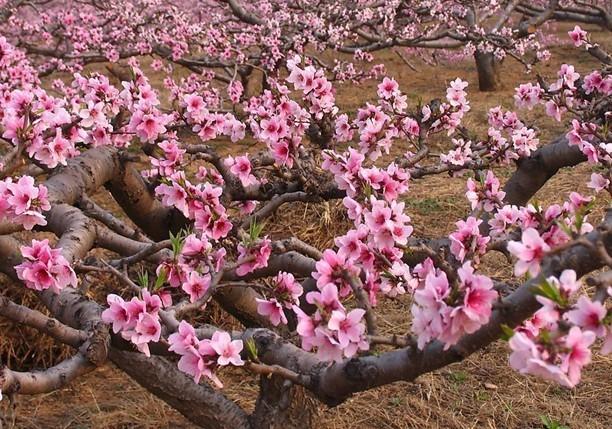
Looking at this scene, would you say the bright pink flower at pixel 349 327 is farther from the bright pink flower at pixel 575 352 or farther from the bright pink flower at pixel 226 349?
the bright pink flower at pixel 575 352

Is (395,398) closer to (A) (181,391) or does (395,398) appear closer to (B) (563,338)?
(A) (181,391)

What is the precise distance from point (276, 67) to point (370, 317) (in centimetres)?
663

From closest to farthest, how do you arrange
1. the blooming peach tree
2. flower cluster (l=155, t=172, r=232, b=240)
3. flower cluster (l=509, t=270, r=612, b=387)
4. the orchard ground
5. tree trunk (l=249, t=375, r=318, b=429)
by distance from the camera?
flower cluster (l=509, t=270, r=612, b=387)
flower cluster (l=155, t=172, r=232, b=240)
tree trunk (l=249, t=375, r=318, b=429)
the orchard ground
the blooming peach tree

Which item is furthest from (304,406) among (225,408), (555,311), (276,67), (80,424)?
(276,67)

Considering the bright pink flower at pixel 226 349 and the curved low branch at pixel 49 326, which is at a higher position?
the bright pink flower at pixel 226 349

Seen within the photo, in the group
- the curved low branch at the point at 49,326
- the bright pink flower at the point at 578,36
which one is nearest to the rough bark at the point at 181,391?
the curved low branch at the point at 49,326

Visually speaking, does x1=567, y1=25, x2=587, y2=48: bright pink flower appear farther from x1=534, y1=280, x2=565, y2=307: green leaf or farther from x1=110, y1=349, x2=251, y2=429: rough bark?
x1=534, y1=280, x2=565, y2=307: green leaf

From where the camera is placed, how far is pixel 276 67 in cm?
787

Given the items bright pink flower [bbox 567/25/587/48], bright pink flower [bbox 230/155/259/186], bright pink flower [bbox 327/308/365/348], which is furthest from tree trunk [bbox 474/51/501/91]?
bright pink flower [bbox 327/308/365/348]

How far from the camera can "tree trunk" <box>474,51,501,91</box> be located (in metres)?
10.6

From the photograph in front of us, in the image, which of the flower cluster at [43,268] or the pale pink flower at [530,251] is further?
the flower cluster at [43,268]

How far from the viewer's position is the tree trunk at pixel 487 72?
10570mm

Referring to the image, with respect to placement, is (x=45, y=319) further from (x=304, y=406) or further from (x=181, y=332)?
(x=304, y=406)

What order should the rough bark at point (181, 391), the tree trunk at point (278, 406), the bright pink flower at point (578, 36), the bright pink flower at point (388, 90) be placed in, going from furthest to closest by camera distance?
the bright pink flower at point (578, 36) < the bright pink flower at point (388, 90) < the tree trunk at point (278, 406) < the rough bark at point (181, 391)
